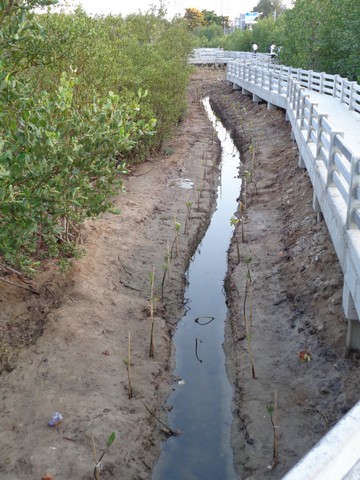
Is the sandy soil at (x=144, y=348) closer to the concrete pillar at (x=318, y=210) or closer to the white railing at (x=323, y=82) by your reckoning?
the concrete pillar at (x=318, y=210)

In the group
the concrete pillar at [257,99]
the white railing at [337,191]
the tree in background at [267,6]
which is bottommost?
the concrete pillar at [257,99]

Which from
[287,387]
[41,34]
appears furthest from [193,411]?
[41,34]

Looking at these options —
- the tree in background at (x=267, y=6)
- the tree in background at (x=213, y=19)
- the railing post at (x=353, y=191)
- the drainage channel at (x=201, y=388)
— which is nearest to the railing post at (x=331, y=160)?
the railing post at (x=353, y=191)

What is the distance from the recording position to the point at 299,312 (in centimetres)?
837

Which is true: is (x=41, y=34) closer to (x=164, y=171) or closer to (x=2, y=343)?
(x=2, y=343)

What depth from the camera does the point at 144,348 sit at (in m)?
8.11

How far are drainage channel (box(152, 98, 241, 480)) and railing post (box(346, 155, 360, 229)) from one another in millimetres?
2716

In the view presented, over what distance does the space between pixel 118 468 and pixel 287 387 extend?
2268mm

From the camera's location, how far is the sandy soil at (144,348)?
607 centimetres

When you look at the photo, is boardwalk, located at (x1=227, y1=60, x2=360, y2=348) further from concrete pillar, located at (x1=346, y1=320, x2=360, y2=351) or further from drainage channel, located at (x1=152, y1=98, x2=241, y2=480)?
drainage channel, located at (x1=152, y1=98, x2=241, y2=480)

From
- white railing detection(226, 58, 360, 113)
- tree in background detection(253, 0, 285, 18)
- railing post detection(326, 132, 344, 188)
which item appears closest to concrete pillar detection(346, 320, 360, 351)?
railing post detection(326, 132, 344, 188)

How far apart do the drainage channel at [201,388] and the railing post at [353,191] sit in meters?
2.72

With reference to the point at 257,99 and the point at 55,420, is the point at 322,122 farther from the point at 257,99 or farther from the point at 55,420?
the point at 257,99

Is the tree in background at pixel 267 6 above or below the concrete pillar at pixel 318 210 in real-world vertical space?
above
